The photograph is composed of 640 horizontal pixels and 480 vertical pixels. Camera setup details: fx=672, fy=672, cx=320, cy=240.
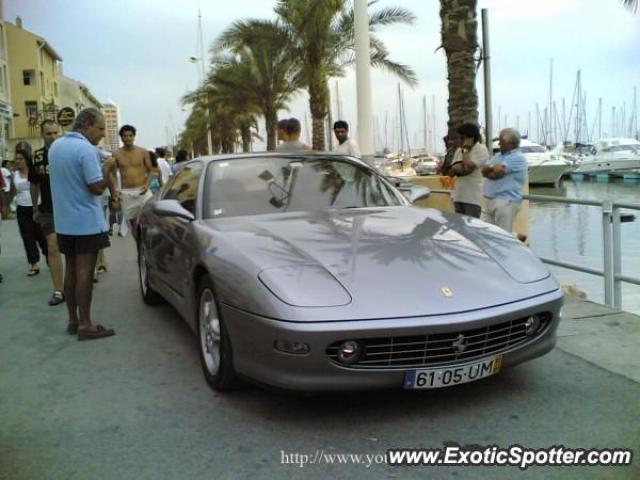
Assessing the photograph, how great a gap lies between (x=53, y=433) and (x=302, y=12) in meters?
19.1

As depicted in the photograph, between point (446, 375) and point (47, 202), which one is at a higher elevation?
point (47, 202)

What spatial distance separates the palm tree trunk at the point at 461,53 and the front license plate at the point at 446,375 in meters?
6.50

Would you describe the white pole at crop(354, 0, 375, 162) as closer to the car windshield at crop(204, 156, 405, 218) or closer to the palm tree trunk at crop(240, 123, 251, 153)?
the car windshield at crop(204, 156, 405, 218)

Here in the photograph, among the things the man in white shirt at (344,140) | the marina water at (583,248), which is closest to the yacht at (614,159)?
the marina water at (583,248)

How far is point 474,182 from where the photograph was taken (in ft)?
23.9

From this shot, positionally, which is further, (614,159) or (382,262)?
(614,159)

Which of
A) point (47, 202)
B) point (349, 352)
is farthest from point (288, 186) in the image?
point (47, 202)

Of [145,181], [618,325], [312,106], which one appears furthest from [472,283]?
[312,106]

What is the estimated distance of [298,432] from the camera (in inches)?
132

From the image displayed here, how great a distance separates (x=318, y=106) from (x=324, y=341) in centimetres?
2041

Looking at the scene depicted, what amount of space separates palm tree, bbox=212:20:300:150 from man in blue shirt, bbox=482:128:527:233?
17.5 m

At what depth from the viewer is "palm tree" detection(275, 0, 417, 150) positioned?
2029 cm

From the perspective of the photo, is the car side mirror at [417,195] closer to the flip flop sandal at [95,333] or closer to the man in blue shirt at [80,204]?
the man in blue shirt at [80,204]

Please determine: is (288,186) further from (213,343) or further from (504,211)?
(504,211)
